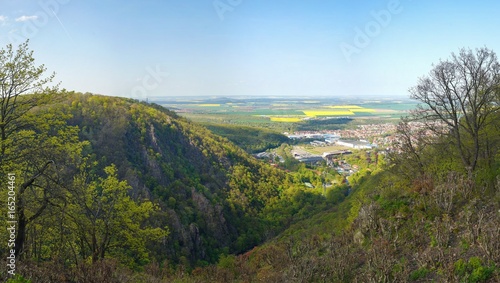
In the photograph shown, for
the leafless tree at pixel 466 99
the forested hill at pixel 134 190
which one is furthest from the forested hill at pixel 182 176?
the leafless tree at pixel 466 99

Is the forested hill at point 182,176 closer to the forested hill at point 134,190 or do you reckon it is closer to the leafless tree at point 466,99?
the forested hill at point 134,190

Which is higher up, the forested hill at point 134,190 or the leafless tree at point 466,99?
the leafless tree at point 466,99

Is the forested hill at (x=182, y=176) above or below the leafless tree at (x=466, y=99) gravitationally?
below

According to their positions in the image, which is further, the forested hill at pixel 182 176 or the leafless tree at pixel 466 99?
the forested hill at pixel 182 176

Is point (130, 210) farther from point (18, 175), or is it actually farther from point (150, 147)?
point (150, 147)

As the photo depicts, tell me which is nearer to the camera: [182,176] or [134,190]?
[134,190]

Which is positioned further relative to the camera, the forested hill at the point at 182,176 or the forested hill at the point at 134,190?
the forested hill at the point at 182,176

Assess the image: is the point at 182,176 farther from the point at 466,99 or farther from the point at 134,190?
the point at 466,99

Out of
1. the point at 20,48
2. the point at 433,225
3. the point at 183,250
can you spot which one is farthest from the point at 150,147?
the point at 433,225

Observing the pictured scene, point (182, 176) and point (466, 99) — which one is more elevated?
point (466, 99)

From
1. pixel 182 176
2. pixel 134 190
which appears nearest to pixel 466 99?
pixel 134 190

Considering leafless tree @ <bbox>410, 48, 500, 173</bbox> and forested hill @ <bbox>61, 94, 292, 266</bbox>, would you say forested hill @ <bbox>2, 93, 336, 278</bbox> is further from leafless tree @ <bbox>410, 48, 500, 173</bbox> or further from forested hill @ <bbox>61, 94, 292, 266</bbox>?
leafless tree @ <bbox>410, 48, 500, 173</bbox>
